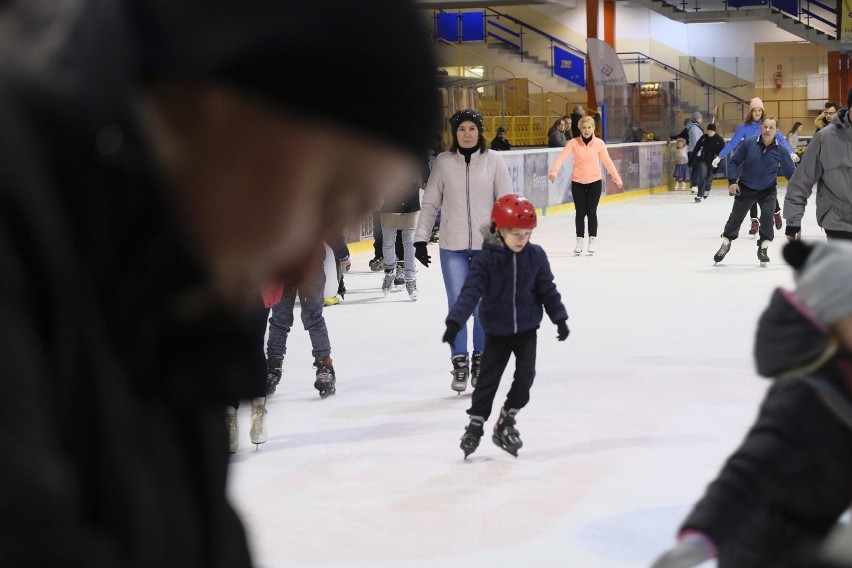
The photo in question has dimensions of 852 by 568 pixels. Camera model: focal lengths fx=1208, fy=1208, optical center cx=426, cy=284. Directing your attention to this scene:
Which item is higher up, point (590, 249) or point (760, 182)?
point (760, 182)

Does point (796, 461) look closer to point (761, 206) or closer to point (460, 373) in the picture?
point (460, 373)

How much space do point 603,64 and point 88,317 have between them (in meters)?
22.4

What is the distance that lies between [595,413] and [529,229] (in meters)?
1.08

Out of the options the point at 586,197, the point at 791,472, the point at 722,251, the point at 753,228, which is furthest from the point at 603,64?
the point at 791,472

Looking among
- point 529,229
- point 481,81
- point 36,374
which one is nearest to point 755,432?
point 36,374

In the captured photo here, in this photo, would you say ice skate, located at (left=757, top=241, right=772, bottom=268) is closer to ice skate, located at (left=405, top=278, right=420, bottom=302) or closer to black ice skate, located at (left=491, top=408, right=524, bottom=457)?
ice skate, located at (left=405, top=278, right=420, bottom=302)

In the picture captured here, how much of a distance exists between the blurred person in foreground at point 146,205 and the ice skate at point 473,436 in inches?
157

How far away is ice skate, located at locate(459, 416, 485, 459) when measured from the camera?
4441mm

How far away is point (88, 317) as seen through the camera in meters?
0.42

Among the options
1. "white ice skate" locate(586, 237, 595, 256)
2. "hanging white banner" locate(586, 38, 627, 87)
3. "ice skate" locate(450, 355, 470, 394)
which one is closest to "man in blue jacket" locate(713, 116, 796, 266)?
"white ice skate" locate(586, 237, 595, 256)

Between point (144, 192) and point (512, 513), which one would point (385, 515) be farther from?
point (144, 192)

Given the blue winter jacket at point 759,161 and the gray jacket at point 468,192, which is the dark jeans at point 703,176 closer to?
the blue winter jacket at point 759,161

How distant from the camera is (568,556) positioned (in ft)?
11.1

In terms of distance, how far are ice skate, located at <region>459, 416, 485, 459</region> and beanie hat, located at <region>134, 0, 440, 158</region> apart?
400 cm
